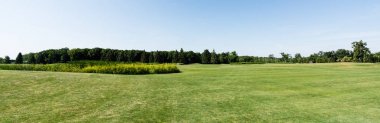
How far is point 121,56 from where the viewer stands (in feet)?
254

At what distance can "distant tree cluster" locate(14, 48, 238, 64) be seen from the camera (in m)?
69.9

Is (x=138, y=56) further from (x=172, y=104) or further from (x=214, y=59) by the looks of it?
(x=172, y=104)

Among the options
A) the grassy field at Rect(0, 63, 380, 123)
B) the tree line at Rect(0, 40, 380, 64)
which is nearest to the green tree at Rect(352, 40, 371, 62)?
the tree line at Rect(0, 40, 380, 64)

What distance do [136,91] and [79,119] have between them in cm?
589

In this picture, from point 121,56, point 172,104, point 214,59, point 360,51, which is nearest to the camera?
point 172,104

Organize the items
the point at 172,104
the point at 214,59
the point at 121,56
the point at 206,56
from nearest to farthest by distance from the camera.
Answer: the point at 172,104 < the point at 121,56 < the point at 214,59 < the point at 206,56

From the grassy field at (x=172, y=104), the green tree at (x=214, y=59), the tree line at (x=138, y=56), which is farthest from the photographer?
the green tree at (x=214, y=59)

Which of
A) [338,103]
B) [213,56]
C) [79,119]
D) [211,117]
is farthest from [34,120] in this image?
[213,56]

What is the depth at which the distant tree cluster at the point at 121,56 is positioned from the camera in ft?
229

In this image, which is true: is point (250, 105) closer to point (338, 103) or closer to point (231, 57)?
point (338, 103)

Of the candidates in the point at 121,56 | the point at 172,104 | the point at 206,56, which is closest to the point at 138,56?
the point at 121,56

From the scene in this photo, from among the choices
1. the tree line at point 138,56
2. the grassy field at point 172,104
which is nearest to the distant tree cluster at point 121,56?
the tree line at point 138,56

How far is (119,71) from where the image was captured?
2622 centimetres

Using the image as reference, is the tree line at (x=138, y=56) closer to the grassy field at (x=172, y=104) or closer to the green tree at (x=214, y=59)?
the green tree at (x=214, y=59)
